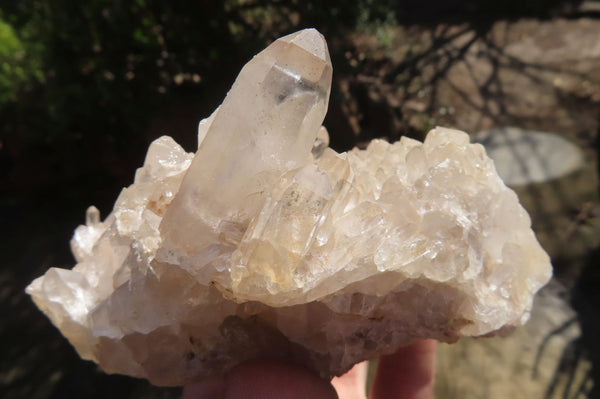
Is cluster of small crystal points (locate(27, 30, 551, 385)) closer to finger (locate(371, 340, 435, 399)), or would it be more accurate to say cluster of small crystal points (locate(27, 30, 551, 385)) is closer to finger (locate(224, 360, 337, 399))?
finger (locate(224, 360, 337, 399))

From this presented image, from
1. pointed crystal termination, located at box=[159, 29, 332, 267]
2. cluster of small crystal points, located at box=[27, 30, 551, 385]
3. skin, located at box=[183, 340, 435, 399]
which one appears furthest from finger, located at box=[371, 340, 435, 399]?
pointed crystal termination, located at box=[159, 29, 332, 267]

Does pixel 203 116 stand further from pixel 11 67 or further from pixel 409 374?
pixel 409 374

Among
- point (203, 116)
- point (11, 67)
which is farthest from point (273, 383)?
point (11, 67)

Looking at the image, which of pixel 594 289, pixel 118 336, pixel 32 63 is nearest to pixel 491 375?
pixel 594 289

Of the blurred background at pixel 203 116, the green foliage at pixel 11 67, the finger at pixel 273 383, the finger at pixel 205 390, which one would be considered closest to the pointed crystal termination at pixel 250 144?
the finger at pixel 273 383

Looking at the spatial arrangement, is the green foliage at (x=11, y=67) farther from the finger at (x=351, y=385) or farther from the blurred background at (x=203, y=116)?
the finger at (x=351, y=385)

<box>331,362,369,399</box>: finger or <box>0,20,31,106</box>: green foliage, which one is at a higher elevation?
<box>0,20,31,106</box>: green foliage

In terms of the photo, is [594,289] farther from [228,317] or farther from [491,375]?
[228,317]
